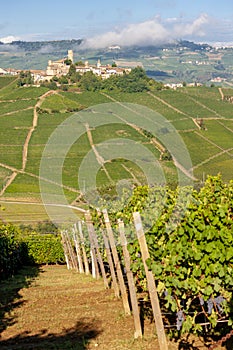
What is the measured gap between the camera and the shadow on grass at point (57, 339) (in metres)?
7.93

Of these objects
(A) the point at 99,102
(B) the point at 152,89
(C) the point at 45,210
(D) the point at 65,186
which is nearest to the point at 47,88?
(A) the point at 99,102

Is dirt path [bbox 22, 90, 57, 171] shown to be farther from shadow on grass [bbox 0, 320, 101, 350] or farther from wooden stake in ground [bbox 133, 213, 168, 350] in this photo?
wooden stake in ground [bbox 133, 213, 168, 350]

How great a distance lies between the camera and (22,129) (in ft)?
337

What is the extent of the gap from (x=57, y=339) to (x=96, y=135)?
3562 inches

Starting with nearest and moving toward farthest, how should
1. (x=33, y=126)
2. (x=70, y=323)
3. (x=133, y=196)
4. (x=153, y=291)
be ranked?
(x=153, y=291) → (x=70, y=323) → (x=133, y=196) → (x=33, y=126)

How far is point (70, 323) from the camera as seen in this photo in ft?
31.9

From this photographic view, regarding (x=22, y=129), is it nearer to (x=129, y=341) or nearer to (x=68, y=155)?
(x=68, y=155)

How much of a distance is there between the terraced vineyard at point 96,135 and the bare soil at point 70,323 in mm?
41713

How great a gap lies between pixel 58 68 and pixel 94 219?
161 metres

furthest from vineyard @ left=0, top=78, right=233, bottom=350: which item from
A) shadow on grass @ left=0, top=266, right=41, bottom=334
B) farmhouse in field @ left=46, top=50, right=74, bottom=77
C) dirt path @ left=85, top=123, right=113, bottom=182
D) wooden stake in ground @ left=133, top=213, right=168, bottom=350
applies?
farmhouse in field @ left=46, top=50, right=74, bottom=77

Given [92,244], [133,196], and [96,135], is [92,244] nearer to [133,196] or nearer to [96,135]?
[133,196]

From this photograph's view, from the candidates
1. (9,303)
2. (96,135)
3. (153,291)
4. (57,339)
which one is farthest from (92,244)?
(96,135)

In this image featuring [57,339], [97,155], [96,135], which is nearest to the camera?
[57,339]

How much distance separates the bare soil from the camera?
8055 mm
